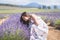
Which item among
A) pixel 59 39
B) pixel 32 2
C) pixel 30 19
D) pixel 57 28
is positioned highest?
pixel 32 2

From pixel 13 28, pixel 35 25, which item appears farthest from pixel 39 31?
pixel 13 28

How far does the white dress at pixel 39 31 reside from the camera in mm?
1561

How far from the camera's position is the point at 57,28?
165 centimetres

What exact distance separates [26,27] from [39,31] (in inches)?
5.8

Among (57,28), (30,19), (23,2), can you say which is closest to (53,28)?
(57,28)

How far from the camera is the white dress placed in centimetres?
156

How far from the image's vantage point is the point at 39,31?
1.58m

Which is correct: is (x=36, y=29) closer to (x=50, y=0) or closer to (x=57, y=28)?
(x=57, y=28)

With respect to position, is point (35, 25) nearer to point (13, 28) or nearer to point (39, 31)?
point (39, 31)

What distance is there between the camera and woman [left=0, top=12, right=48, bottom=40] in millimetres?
1563

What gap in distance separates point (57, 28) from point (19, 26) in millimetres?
422

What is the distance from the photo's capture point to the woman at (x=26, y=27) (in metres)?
1.56

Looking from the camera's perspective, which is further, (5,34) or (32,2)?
(32,2)

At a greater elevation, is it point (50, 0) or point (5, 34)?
point (50, 0)
